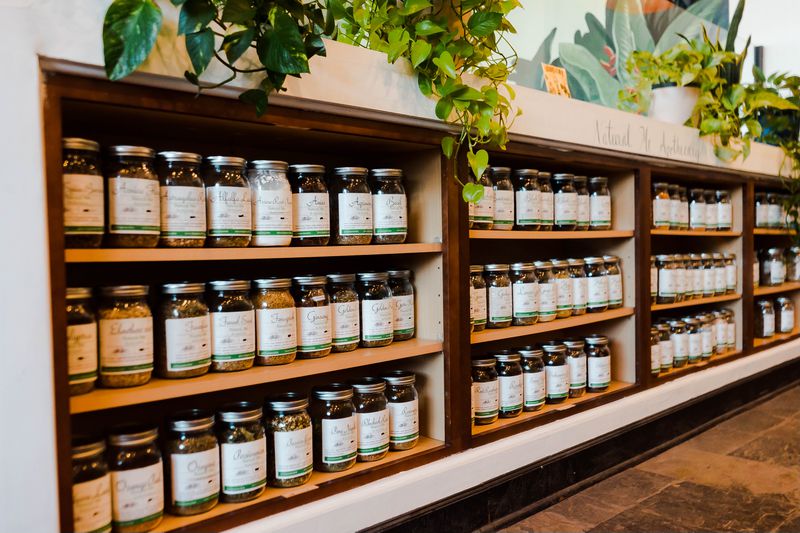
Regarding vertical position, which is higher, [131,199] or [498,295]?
[131,199]

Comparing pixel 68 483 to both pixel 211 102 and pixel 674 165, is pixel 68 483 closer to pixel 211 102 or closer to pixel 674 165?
pixel 211 102

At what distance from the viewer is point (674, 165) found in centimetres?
282

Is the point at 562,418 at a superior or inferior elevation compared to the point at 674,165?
inferior

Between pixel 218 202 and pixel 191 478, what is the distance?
0.62 meters

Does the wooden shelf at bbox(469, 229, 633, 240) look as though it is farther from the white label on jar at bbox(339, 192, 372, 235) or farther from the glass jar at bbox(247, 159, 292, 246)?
the glass jar at bbox(247, 159, 292, 246)

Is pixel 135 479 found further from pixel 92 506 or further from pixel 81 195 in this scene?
pixel 81 195

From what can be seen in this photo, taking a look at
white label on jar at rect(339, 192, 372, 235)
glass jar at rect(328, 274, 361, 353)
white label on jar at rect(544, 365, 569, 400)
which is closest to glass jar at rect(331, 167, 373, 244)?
white label on jar at rect(339, 192, 372, 235)

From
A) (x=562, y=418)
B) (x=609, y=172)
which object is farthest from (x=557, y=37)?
(x=562, y=418)

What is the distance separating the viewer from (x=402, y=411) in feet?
6.11

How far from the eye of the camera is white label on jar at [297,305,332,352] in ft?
5.57

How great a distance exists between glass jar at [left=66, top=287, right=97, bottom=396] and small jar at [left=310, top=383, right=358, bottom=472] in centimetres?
59

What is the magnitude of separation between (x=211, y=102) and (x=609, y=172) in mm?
1876

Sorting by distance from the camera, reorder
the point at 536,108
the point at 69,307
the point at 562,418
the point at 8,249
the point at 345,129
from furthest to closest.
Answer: the point at 562,418
the point at 536,108
the point at 345,129
the point at 69,307
the point at 8,249

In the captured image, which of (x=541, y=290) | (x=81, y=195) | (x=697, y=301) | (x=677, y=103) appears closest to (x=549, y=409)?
(x=541, y=290)
